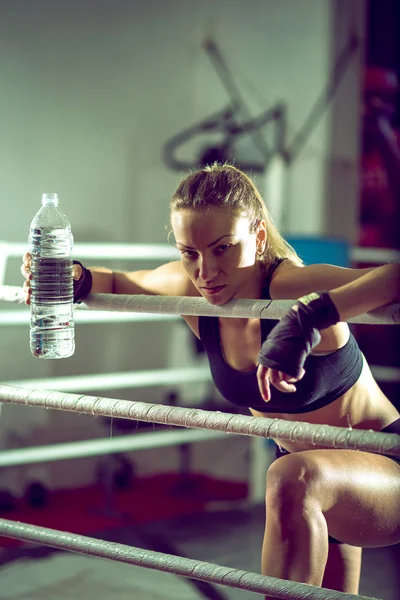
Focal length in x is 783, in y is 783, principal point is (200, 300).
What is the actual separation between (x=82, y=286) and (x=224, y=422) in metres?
0.56

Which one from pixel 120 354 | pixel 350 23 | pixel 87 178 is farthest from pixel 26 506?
pixel 350 23

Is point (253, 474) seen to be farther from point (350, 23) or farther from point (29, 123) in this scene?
point (350, 23)

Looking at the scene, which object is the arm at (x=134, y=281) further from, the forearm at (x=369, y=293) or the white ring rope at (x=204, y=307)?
the forearm at (x=369, y=293)

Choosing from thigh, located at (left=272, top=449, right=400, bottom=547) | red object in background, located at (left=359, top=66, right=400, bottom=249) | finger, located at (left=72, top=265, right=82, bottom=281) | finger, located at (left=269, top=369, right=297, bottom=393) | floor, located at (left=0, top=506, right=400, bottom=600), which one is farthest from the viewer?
red object in background, located at (left=359, top=66, right=400, bottom=249)

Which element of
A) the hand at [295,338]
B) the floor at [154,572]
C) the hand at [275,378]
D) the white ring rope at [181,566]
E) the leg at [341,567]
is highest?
the hand at [295,338]

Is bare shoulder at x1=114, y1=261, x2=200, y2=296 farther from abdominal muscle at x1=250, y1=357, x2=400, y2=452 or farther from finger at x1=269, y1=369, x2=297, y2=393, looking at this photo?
finger at x1=269, y1=369, x2=297, y2=393

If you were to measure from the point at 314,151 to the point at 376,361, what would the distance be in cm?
116

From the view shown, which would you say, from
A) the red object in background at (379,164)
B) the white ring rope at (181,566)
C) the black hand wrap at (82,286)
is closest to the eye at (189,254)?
the black hand wrap at (82,286)

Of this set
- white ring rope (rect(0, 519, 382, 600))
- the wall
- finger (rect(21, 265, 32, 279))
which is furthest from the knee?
the wall

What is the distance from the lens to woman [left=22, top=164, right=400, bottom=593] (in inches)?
46.8

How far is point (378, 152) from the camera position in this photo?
13.6 feet

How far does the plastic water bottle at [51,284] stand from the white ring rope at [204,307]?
55 mm

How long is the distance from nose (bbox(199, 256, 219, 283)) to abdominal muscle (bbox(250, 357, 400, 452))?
1.16 ft

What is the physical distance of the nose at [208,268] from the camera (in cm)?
142
